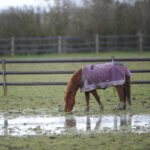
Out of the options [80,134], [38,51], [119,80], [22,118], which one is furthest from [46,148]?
[38,51]

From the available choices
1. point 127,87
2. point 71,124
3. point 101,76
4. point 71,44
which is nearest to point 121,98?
point 127,87

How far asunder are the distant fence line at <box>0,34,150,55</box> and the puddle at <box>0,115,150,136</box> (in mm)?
29112

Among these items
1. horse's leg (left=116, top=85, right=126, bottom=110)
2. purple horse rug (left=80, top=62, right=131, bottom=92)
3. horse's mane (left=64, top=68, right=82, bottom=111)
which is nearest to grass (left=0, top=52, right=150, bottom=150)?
horse's leg (left=116, top=85, right=126, bottom=110)

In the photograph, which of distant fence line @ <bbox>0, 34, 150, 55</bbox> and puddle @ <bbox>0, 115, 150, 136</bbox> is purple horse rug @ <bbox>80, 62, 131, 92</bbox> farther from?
distant fence line @ <bbox>0, 34, 150, 55</bbox>

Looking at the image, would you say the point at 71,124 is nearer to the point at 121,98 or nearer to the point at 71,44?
the point at 121,98

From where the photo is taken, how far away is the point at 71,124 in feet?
34.9

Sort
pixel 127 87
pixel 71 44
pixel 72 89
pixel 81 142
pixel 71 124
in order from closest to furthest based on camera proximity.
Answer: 1. pixel 81 142
2. pixel 71 124
3. pixel 72 89
4. pixel 127 87
5. pixel 71 44

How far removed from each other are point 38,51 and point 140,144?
32691mm

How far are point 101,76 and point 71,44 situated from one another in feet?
95.3

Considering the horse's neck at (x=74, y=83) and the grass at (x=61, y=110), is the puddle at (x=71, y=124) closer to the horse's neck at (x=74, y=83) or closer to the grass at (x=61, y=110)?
the grass at (x=61, y=110)

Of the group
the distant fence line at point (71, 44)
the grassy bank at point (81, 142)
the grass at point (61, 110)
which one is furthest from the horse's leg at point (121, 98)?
the distant fence line at point (71, 44)

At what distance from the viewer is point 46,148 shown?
8.30 metres

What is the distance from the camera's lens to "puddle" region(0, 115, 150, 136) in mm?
9812

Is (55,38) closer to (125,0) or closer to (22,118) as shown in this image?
(125,0)
